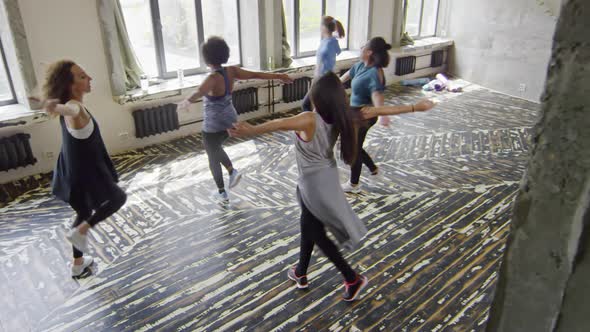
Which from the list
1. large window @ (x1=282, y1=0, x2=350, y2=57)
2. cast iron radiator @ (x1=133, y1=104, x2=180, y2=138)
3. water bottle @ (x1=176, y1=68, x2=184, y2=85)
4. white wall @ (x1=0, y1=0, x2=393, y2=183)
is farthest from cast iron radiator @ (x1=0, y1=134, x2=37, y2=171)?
large window @ (x1=282, y1=0, x2=350, y2=57)

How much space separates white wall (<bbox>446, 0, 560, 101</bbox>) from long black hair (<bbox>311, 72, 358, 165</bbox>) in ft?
23.9

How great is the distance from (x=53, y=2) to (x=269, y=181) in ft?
10.4

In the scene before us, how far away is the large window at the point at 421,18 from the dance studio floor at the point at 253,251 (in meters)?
5.49

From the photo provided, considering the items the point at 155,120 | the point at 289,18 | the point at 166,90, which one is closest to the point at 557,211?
the point at 166,90

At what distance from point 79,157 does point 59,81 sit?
515 mm

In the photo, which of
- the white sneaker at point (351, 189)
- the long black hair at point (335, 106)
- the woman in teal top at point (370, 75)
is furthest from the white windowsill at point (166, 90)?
the long black hair at point (335, 106)

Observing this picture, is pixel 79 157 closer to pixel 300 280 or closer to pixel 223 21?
pixel 300 280

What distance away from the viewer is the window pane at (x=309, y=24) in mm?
7839

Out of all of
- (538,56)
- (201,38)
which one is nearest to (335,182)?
(201,38)

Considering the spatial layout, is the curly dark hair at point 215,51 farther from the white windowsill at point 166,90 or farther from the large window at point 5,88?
the large window at point 5,88

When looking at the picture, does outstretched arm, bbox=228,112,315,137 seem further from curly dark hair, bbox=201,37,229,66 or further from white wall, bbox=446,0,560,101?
white wall, bbox=446,0,560,101

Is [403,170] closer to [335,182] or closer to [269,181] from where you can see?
[269,181]

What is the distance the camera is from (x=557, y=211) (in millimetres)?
1041

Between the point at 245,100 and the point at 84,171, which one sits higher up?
the point at 84,171
